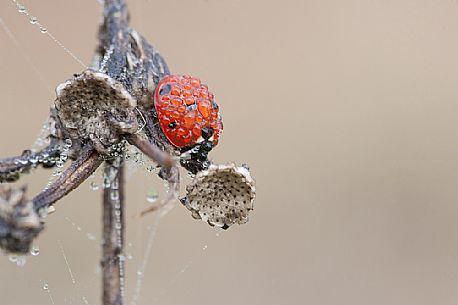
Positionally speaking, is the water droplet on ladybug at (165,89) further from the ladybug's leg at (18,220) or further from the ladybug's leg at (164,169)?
the ladybug's leg at (18,220)

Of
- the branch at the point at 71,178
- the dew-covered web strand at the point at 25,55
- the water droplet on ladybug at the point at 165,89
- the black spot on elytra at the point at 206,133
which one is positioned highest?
the dew-covered web strand at the point at 25,55

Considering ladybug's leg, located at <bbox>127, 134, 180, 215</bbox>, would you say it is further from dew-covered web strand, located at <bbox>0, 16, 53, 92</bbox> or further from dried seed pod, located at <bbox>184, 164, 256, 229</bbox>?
dew-covered web strand, located at <bbox>0, 16, 53, 92</bbox>

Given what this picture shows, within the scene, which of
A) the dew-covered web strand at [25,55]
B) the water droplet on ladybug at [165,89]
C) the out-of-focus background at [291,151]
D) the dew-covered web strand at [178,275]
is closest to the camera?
the water droplet on ladybug at [165,89]

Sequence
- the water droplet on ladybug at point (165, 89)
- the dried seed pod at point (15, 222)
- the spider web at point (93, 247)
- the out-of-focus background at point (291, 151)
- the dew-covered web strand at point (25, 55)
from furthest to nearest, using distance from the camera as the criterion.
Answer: the dew-covered web strand at point (25, 55) → the out-of-focus background at point (291, 151) → the spider web at point (93, 247) → the water droplet on ladybug at point (165, 89) → the dried seed pod at point (15, 222)

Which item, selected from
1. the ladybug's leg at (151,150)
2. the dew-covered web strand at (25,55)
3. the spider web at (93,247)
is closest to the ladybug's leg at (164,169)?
the ladybug's leg at (151,150)

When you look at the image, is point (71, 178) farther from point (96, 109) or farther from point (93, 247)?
point (93, 247)

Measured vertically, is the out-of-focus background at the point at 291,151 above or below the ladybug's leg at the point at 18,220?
above
